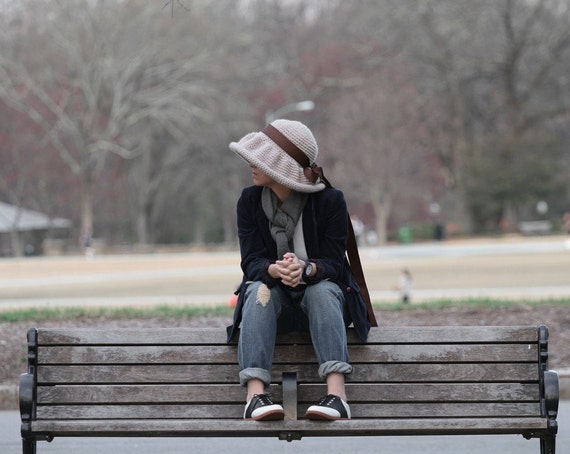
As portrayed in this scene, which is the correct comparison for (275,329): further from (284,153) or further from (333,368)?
(284,153)

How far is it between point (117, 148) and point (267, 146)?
5454 centimetres

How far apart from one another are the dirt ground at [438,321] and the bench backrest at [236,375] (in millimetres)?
4935

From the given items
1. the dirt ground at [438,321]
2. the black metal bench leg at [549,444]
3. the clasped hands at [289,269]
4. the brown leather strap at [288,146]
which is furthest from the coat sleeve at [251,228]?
the dirt ground at [438,321]

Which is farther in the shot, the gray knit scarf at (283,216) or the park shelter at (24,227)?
the park shelter at (24,227)

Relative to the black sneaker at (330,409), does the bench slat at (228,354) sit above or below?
above

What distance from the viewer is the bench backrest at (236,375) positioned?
491cm

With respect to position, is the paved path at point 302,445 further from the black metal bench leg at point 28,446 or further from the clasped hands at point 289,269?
the clasped hands at point 289,269

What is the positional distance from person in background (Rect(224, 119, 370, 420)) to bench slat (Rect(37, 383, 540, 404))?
18 centimetres

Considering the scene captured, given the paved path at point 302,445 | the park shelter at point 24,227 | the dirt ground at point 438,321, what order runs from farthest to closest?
1. the park shelter at point 24,227
2. the dirt ground at point 438,321
3. the paved path at point 302,445

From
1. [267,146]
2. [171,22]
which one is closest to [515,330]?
[267,146]

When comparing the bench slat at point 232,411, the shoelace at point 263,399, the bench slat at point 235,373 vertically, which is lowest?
the bench slat at point 232,411

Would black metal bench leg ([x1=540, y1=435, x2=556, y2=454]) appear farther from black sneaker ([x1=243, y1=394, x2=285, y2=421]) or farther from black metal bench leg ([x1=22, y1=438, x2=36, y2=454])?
black metal bench leg ([x1=22, y1=438, x2=36, y2=454])

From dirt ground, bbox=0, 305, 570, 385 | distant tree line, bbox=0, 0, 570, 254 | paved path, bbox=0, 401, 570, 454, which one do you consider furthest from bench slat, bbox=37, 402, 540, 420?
distant tree line, bbox=0, 0, 570, 254

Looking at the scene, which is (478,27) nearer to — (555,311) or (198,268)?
(198,268)
